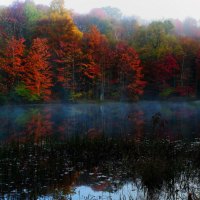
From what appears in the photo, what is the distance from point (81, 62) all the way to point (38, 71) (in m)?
6.02

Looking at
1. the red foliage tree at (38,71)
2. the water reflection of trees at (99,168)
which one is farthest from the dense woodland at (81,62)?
the water reflection of trees at (99,168)

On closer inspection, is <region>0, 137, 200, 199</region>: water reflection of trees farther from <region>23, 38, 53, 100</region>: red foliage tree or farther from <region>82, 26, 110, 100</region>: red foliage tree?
<region>82, 26, 110, 100</region>: red foliage tree

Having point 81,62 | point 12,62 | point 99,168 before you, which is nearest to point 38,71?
point 12,62

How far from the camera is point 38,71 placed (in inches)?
1797

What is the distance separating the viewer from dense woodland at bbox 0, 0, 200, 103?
44.9 m

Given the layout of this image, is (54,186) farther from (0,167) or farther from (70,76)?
(70,76)

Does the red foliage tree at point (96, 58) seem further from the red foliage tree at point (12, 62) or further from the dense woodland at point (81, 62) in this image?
the red foliage tree at point (12, 62)

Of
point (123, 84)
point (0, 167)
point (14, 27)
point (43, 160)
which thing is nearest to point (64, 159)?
point (43, 160)

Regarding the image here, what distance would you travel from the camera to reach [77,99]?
47.4m

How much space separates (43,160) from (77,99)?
35.4 m

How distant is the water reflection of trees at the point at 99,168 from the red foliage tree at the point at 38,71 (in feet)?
103

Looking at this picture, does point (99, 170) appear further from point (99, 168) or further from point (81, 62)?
point (81, 62)

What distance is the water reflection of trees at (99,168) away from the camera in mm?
9445

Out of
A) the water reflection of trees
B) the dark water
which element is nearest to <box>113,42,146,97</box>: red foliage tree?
the water reflection of trees
